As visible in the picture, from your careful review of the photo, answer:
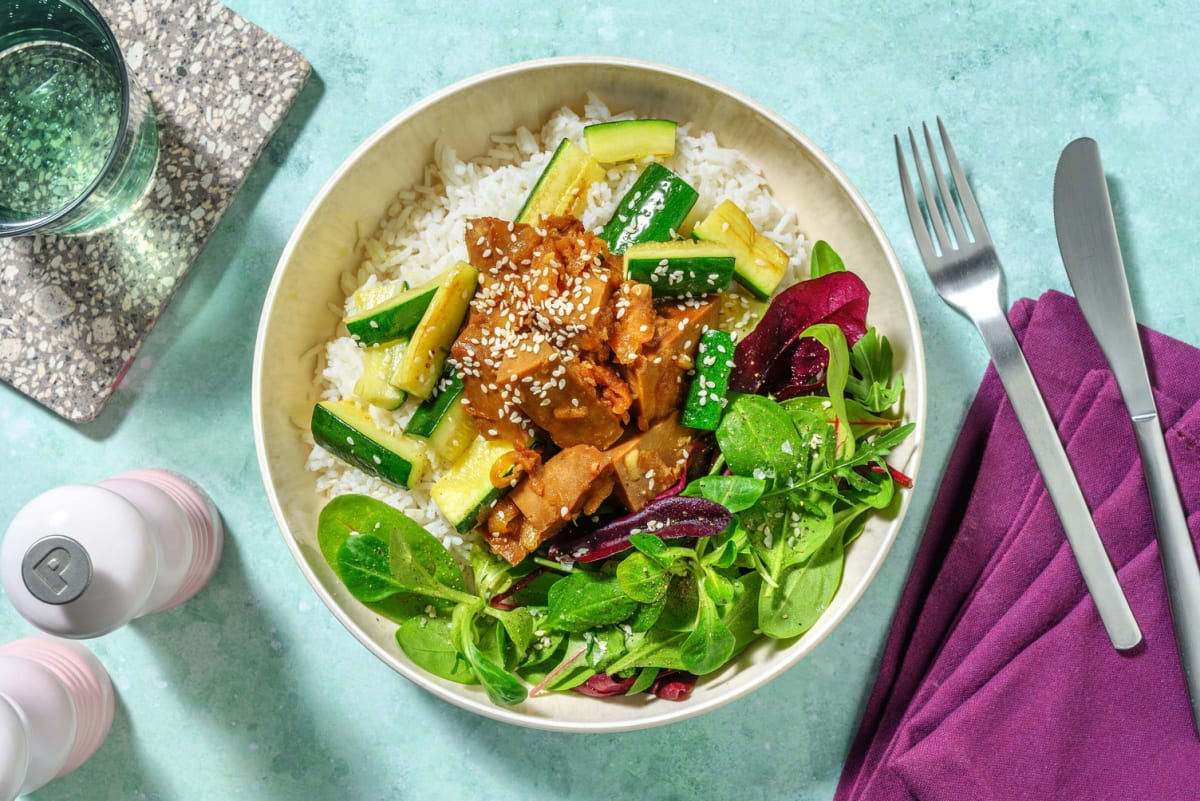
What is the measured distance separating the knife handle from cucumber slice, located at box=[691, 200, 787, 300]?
2.87 ft

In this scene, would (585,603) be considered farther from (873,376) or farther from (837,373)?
(873,376)

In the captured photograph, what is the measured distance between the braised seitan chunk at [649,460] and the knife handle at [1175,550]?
101cm

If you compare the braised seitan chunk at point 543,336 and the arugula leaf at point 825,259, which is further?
the arugula leaf at point 825,259

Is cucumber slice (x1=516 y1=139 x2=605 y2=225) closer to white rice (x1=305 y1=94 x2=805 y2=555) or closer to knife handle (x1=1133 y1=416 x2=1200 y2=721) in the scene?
white rice (x1=305 y1=94 x2=805 y2=555)

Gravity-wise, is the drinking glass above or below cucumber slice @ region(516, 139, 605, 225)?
below

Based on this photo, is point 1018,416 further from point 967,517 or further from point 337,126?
point 337,126

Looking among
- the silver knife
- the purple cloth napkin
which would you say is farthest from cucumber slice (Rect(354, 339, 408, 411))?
the silver knife

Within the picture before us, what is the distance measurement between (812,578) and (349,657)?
1.14 meters

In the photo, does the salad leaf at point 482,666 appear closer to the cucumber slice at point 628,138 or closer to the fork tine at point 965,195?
the cucumber slice at point 628,138

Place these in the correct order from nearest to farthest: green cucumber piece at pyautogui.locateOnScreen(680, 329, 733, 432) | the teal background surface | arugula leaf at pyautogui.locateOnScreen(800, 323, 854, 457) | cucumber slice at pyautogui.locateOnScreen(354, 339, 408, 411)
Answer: arugula leaf at pyautogui.locateOnScreen(800, 323, 854, 457), green cucumber piece at pyautogui.locateOnScreen(680, 329, 733, 432), cucumber slice at pyautogui.locateOnScreen(354, 339, 408, 411), the teal background surface

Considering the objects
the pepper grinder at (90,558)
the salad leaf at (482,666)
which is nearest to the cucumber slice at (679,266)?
the salad leaf at (482,666)

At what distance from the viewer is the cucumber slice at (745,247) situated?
1907mm

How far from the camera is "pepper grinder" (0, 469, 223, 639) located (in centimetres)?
172

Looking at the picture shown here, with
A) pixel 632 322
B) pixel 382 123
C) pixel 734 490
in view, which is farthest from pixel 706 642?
pixel 382 123
